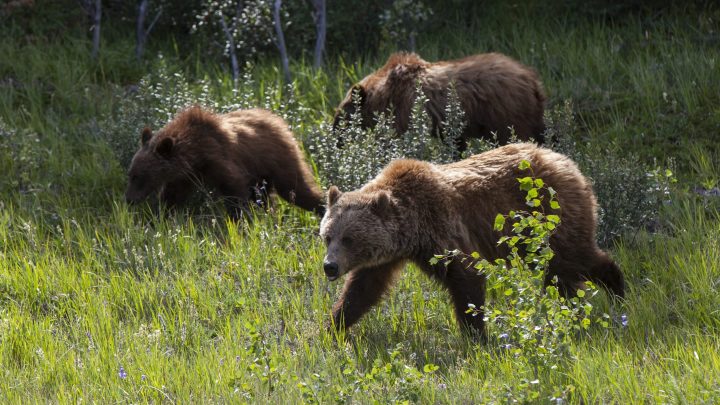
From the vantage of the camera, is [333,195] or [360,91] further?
[360,91]

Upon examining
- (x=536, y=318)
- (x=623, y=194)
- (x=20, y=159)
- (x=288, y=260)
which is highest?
(x=536, y=318)

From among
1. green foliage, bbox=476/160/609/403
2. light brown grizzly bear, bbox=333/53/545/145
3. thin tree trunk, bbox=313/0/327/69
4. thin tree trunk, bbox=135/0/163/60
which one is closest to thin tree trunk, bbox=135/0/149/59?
thin tree trunk, bbox=135/0/163/60

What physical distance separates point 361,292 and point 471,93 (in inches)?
141

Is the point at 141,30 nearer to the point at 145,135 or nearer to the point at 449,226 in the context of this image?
the point at 145,135

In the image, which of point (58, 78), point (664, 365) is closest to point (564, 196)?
point (664, 365)

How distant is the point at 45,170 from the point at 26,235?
1.95 m

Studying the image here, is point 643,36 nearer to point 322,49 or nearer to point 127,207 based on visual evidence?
point 322,49

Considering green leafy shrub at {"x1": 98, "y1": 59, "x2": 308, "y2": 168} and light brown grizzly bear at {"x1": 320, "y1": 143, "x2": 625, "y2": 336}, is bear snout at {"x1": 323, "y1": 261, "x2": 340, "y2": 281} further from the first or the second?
green leafy shrub at {"x1": 98, "y1": 59, "x2": 308, "y2": 168}

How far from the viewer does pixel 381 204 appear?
6746 millimetres

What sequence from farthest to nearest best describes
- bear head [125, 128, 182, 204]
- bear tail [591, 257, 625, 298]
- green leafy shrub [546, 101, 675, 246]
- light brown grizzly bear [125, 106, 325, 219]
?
bear head [125, 128, 182, 204] < light brown grizzly bear [125, 106, 325, 219] < green leafy shrub [546, 101, 675, 246] < bear tail [591, 257, 625, 298]

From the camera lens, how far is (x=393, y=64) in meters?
10.3

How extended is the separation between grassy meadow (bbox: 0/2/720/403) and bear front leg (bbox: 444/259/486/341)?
16cm

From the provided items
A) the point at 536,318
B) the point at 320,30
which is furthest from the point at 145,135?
the point at 536,318

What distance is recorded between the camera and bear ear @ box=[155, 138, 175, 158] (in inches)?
370
